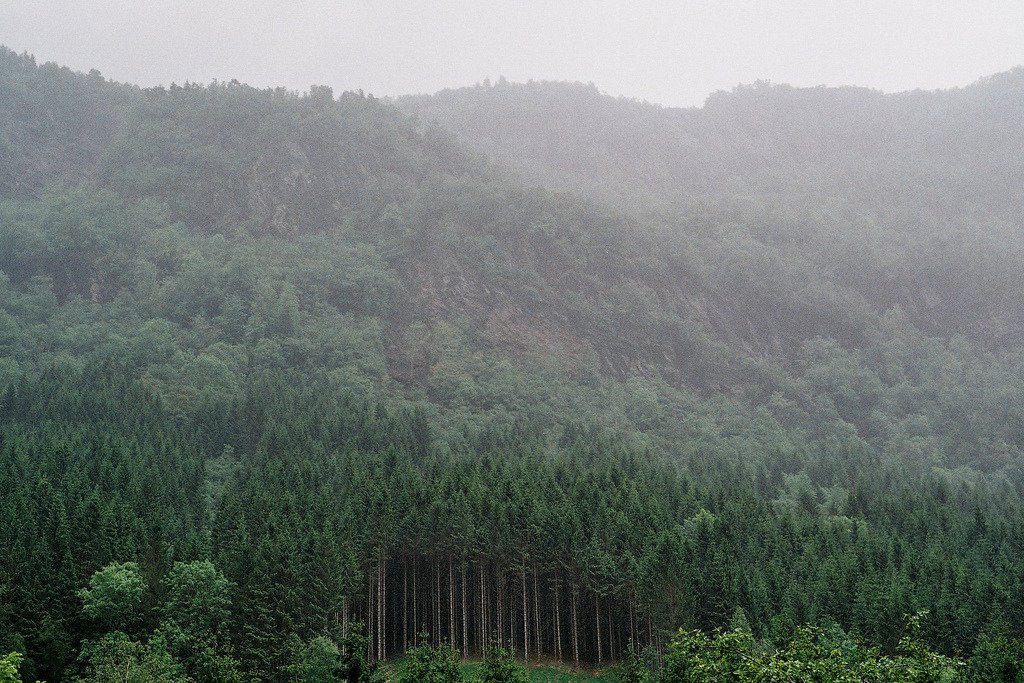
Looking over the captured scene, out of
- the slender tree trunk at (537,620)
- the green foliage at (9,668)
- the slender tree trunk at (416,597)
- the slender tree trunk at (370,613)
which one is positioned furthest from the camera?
the slender tree trunk at (416,597)

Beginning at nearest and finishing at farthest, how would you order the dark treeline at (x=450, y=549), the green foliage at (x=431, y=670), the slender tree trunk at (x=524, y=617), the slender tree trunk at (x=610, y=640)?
the green foliage at (x=431, y=670) → the dark treeline at (x=450, y=549) → the slender tree trunk at (x=524, y=617) → the slender tree trunk at (x=610, y=640)

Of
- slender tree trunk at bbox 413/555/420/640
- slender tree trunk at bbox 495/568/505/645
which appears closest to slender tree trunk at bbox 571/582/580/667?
slender tree trunk at bbox 495/568/505/645

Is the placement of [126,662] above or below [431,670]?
above

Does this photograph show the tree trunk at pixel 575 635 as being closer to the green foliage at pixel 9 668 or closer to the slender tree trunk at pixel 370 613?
the slender tree trunk at pixel 370 613

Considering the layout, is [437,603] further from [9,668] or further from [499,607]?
[9,668]

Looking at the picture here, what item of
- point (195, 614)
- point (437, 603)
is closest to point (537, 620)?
point (437, 603)

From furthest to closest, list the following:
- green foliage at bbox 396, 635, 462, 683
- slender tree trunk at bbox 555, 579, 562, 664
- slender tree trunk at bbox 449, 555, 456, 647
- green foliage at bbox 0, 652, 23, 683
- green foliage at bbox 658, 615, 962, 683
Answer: slender tree trunk at bbox 449, 555, 456, 647
slender tree trunk at bbox 555, 579, 562, 664
green foliage at bbox 396, 635, 462, 683
green foliage at bbox 0, 652, 23, 683
green foliage at bbox 658, 615, 962, 683

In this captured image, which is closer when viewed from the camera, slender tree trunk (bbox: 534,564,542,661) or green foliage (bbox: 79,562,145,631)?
green foliage (bbox: 79,562,145,631)

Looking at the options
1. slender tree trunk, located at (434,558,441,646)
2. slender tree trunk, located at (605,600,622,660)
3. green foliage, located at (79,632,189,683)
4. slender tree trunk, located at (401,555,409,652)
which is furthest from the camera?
slender tree trunk, located at (434,558,441,646)

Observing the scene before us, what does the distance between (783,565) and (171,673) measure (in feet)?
175

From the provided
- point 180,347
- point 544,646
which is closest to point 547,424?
point 180,347

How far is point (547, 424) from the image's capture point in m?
170

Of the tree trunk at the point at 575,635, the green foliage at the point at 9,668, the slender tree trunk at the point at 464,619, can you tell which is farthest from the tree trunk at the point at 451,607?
the green foliage at the point at 9,668

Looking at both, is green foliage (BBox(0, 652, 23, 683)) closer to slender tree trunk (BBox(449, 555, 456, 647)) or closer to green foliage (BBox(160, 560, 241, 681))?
green foliage (BBox(160, 560, 241, 681))
